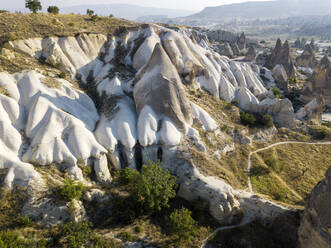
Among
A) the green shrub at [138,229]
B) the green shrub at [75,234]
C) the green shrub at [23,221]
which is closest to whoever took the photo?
the green shrub at [75,234]

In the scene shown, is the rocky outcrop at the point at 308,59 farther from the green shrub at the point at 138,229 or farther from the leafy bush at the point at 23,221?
the leafy bush at the point at 23,221

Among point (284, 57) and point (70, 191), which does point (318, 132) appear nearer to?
point (70, 191)

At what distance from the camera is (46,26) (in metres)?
39.0

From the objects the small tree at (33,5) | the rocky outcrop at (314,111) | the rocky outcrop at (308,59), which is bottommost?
the rocky outcrop at (314,111)

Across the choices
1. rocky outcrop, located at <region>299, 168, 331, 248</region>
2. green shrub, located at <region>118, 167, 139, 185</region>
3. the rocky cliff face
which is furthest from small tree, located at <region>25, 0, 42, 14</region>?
rocky outcrop, located at <region>299, 168, 331, 248</region>

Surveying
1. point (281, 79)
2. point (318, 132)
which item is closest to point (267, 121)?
point (318, 132)

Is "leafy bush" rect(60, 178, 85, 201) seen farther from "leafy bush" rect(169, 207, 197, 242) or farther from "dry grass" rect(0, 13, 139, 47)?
"dry grass" rect(0, 13, 139, 47)

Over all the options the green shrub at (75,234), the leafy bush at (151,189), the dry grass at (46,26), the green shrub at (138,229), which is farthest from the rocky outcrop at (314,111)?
the green shrub at (75,234)

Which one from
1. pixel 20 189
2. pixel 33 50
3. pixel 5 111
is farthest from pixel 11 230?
pixel 33 50

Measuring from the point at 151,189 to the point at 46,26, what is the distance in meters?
37.1

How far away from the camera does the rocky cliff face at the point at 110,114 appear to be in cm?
2433

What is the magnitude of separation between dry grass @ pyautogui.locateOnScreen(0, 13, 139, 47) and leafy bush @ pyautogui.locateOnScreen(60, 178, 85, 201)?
26.6 metres

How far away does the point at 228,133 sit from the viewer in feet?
118

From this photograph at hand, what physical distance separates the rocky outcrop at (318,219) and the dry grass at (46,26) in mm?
45086
